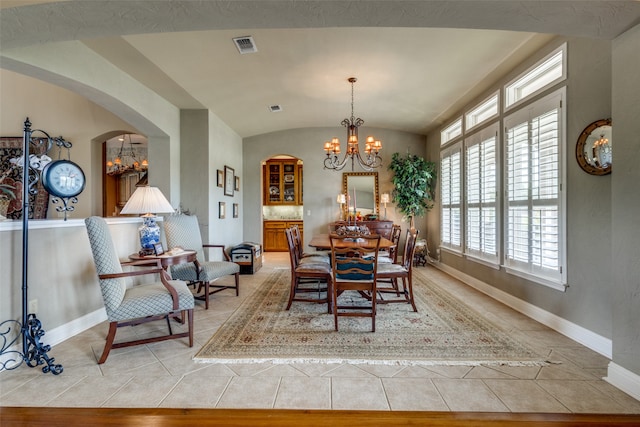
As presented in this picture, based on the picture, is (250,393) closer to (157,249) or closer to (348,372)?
(348,372)

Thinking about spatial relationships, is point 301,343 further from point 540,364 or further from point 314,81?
point 314,81

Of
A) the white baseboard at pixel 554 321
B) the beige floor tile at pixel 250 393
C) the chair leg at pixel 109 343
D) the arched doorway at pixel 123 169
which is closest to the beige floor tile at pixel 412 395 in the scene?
the beige floor tile at pixel 250 393

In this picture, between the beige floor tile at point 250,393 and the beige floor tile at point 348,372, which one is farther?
the beige floor tile at point 348,372

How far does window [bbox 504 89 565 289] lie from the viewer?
2949 mm

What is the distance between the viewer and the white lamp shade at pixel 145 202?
10.5 ft

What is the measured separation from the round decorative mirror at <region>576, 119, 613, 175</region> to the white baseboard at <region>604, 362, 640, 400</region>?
145 centimetres

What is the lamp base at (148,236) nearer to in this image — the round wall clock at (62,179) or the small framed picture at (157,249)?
the small framed picture at (157,249)

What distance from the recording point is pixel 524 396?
1924 mm

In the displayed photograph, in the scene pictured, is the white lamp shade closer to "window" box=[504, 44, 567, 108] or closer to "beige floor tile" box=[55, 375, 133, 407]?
"beige floor tile" box=[55, 375, 133, 407]

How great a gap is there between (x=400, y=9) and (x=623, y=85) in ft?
5.13

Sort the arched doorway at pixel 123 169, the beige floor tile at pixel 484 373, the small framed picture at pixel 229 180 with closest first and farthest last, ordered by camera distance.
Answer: the beige floor tile at pixel 484 373 → the small framed picture at pixel 229 180 → the arched doorway at pixel 123 169

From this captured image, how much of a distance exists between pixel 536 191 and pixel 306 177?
15.3 ft

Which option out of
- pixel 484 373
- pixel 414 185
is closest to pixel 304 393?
pixel 484 373

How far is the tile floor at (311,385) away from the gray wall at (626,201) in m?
0.37
